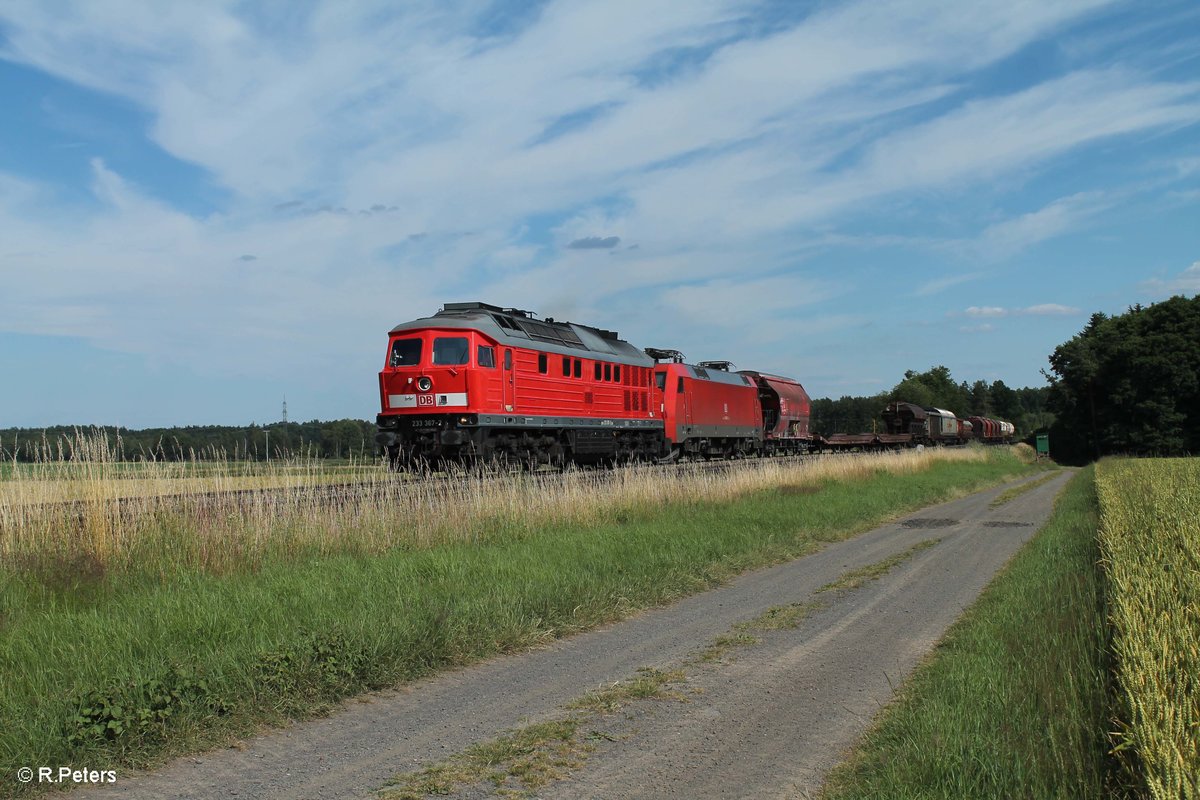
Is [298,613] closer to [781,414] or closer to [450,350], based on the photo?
[450,350]

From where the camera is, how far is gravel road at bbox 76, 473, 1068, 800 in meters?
4.84

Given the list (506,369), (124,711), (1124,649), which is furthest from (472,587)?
(506,369)

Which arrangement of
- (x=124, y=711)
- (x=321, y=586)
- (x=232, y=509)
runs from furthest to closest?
(x=232, y=509) → (x=321, y=586) → (x=124, y=711)

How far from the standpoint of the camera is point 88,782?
4.83 meters

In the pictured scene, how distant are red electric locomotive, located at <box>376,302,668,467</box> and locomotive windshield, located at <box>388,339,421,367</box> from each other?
0.08ft

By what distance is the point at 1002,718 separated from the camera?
535cm

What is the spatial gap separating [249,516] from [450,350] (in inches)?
410

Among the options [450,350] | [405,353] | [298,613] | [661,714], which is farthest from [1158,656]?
[405,353]

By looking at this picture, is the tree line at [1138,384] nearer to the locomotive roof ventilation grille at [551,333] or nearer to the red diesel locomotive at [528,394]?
the red diesel locomotive at [528,394]

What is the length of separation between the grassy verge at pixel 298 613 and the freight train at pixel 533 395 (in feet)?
20.8

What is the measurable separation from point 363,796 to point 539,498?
34.1ft

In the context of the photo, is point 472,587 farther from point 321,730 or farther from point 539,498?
point 539,498

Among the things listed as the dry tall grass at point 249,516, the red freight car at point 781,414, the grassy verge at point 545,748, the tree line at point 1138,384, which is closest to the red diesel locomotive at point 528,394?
the dry tall grass at point 249,516

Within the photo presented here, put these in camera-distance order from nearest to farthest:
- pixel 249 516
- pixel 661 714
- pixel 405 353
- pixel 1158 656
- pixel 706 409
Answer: pixel 1158 656 → pixel 661 714 → pixel 249 516 → pixel 405 353 → pixel 706 409
